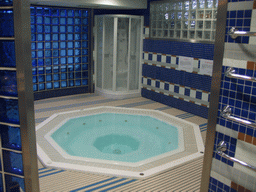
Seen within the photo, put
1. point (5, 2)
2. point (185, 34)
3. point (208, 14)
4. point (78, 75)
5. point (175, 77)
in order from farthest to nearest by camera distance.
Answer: point (78, 75), point (175, 77), point (185, 34), point (208, 14), point (5, 2)

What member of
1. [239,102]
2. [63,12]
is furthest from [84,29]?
[239,102]

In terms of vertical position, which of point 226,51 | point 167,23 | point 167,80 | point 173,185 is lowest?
point 173,185

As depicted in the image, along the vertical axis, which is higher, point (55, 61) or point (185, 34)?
point (185, 34)

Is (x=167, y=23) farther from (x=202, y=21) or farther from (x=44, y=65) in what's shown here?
(x=44, y=65)

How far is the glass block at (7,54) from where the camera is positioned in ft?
5.58

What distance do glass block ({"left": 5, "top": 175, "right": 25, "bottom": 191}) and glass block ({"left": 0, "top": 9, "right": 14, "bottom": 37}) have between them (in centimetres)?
98

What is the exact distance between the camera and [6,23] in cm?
167

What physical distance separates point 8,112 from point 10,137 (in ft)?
0.58

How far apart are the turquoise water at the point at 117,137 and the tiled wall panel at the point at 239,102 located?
89.5 inches

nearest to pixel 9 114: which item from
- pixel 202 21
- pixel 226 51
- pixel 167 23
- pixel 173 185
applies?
pixel 226 51

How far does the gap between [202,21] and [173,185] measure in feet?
11.0

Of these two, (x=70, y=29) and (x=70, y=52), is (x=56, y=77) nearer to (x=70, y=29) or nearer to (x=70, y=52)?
(x=70, y=52)

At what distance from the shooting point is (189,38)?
5465 millimetres

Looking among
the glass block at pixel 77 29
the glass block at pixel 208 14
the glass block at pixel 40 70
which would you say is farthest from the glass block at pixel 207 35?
the glass block at pixel 40 70
